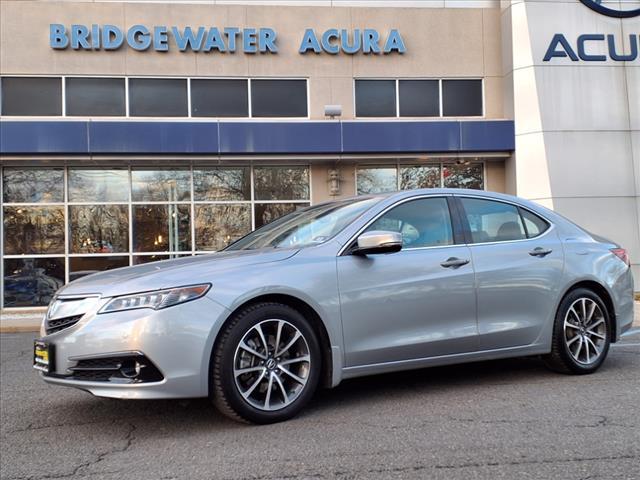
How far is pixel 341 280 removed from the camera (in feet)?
13.6

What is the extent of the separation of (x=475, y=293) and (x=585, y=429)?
1232mm

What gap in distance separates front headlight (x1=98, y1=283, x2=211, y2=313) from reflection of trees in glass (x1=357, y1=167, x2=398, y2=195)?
38.4 feet

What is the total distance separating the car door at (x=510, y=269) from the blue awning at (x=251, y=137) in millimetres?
9146

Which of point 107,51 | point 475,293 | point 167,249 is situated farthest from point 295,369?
point 107,51

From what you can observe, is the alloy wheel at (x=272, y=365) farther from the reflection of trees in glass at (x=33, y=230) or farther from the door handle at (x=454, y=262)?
the reflection of trees in glass at (x=33, y=230)

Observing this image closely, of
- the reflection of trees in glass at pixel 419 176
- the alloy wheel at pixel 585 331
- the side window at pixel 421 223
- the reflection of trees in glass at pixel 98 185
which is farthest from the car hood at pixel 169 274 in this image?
the reflection of trees in glass at pixel 419 176

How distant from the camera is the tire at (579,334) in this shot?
16.6 ft

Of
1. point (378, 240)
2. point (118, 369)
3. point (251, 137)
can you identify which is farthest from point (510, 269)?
point (251, 137)

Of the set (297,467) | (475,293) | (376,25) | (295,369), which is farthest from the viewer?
(376,25)

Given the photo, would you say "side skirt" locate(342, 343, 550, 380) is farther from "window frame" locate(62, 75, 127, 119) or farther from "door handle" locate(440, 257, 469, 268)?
"window frame" locate(62, 75, 127, 119)

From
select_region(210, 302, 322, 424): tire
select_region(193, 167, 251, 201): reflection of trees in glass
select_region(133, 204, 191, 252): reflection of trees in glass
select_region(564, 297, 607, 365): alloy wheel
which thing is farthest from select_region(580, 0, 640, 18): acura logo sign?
select_region(210, 302, 322, 424): tire

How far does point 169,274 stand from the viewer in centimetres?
383

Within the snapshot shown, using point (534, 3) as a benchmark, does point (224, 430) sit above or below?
below

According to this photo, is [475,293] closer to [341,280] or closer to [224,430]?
[341,280]
